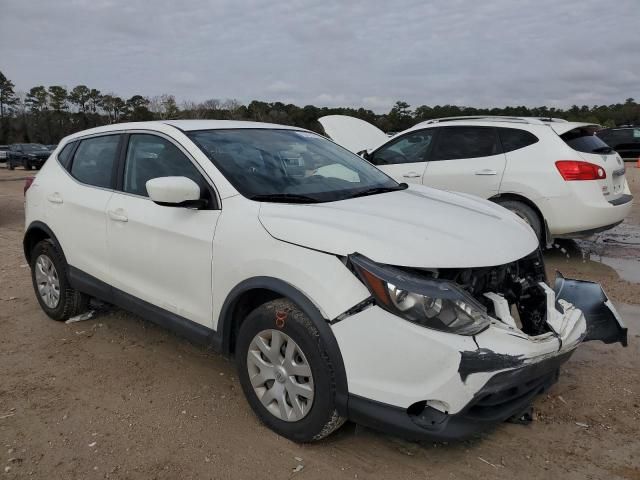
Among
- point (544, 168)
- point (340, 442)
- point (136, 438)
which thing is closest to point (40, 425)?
point (136, 438)

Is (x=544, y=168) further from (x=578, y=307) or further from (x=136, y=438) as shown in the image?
(x=136, y=438)

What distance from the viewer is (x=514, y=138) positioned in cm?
664

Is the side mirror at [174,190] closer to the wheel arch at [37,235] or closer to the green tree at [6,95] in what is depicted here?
the wheel arch at [37,235]

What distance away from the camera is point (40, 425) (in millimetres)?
→ 3152

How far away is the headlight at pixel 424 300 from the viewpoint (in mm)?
2379

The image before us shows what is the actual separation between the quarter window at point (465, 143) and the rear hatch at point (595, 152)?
0.75 metres

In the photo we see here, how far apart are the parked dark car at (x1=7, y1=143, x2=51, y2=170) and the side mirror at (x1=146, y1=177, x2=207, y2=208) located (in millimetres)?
28681

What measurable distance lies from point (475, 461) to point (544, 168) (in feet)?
14.5

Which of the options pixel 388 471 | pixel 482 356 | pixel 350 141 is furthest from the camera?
pixel 350 141

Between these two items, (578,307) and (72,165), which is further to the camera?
(72,165)

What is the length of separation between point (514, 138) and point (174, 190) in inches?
194

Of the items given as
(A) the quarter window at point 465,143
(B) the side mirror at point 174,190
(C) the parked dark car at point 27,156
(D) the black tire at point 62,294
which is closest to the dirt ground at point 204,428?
(D) the black tire at point 62,294

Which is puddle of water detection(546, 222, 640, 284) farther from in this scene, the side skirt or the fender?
the side skirt

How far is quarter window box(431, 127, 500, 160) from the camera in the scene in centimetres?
683
